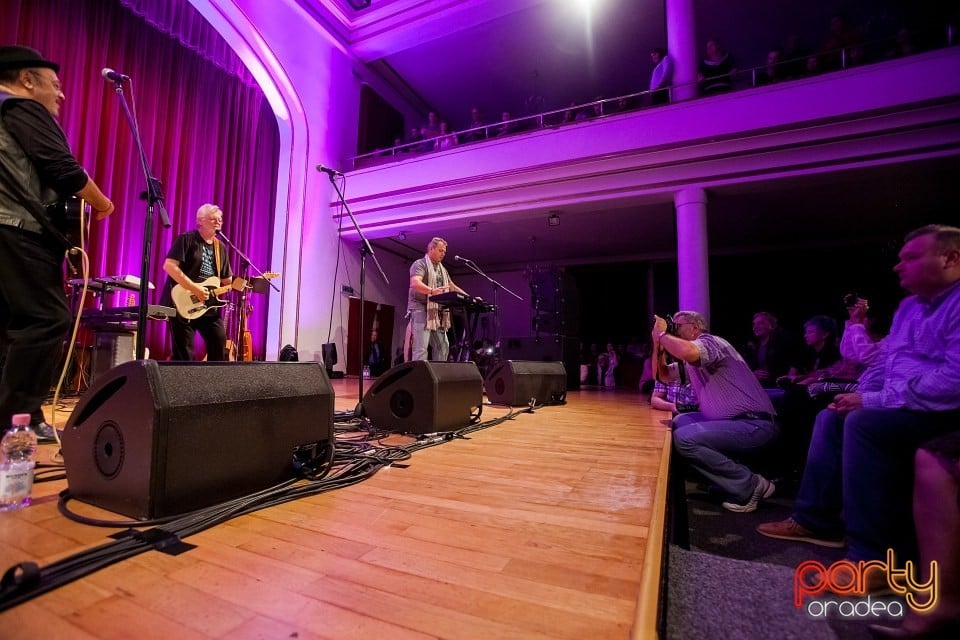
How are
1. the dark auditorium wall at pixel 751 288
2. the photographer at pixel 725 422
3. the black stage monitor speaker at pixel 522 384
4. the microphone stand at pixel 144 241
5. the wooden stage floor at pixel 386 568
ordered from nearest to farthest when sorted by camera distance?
the wooden stage floor at pixel 386 568 → the microphone stand at pixel 144 241 → the photographer at pixel 725 422 → the black stage monitor speaker at pixel 522 384 → the dark auditorium wall at pixel 751 288

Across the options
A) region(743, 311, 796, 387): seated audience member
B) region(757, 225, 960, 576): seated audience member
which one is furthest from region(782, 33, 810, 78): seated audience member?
region(757, 225, 960, 576): seated audience member

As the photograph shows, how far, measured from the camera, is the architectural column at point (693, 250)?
18.3 feet

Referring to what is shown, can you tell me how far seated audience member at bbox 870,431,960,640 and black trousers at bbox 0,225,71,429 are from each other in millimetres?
2856

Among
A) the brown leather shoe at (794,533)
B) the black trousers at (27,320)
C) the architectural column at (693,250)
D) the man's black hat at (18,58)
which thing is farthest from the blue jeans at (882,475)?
the architectural column at (693,250)

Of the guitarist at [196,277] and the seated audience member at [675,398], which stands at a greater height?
→ the guitarist at [196,277]

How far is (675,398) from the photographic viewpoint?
3.92 m

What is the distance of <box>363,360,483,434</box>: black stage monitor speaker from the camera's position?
2.22 m

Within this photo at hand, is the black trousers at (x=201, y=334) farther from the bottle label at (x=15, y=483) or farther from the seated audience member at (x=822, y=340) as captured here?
the seated audience member at (x=822, y=340)

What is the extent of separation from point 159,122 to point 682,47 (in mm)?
7087

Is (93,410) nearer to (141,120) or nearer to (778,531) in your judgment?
(778,531)

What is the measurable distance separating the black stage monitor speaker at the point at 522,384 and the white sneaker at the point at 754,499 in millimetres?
1805

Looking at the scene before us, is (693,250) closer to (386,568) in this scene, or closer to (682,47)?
(682,47)

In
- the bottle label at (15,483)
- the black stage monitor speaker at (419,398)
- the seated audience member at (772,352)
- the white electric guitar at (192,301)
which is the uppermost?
the white electric guitar at (192,301)

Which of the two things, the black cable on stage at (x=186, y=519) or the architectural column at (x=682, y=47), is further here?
the architectural column at (x=682, y=47)
